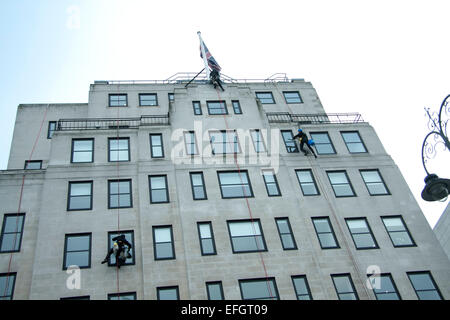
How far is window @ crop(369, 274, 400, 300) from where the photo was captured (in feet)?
74.6

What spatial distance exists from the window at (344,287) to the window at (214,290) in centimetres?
614

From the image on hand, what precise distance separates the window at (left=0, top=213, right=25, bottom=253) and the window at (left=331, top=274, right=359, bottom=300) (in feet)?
55.4

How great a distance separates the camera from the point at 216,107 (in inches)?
1241

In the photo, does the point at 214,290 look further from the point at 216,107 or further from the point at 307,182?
the point at 216,107

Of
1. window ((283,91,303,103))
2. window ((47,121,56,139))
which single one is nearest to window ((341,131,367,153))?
window ((283,91,303,103))

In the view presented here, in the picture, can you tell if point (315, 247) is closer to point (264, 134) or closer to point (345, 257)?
point (345, 257)

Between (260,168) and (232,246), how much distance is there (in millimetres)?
6099

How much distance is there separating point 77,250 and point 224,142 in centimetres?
1156

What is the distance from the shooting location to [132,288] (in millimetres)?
21719

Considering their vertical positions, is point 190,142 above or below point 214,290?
above

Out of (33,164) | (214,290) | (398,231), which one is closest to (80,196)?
(33,164)

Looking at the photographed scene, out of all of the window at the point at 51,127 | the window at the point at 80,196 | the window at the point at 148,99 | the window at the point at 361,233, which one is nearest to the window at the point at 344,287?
the window at the point at 361,233
